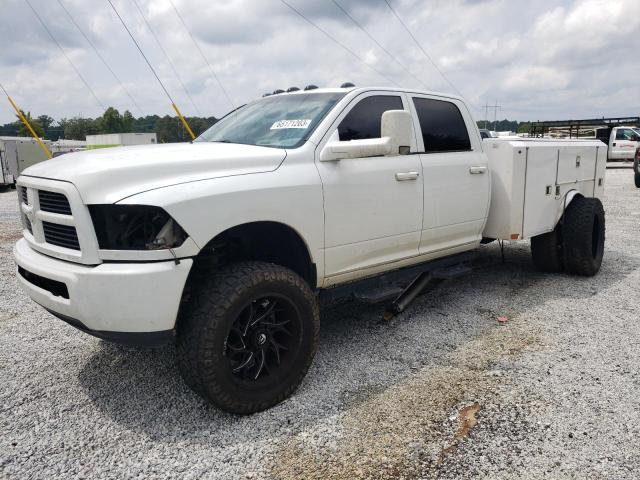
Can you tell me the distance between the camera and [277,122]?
3643 mm

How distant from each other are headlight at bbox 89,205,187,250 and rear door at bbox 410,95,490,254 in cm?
212

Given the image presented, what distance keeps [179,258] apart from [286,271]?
2.21 feet

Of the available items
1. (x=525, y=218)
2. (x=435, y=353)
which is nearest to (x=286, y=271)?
(x=435, y=353)

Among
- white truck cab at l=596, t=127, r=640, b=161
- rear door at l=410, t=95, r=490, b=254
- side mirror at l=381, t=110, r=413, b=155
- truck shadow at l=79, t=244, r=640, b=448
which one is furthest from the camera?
white truck cab at l=596, t=127, r=640, b=161

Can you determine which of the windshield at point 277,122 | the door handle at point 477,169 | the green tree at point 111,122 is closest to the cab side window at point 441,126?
the door handle at point 477,169

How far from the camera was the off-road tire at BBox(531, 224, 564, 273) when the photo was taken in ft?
18.2

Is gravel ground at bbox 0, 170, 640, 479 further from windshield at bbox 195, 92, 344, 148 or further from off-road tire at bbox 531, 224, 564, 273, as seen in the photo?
windshield at bbox 195, 92, 344, 148

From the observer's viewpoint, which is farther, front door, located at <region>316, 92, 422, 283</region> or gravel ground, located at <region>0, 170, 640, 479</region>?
front door, located at <region>316, 92, 422, 283</region>

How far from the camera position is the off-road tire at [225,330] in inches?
104

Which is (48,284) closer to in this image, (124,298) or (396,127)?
(124,298)

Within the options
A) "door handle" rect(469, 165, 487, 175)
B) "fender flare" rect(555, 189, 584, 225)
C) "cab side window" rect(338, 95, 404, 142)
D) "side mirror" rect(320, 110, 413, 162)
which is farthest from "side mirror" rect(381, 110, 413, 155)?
"fender flare" rect(555, 189, 584, 225)

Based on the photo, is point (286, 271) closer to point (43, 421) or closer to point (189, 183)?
point (189, 183)

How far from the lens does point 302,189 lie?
10.2 ft

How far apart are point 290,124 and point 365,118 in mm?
567
